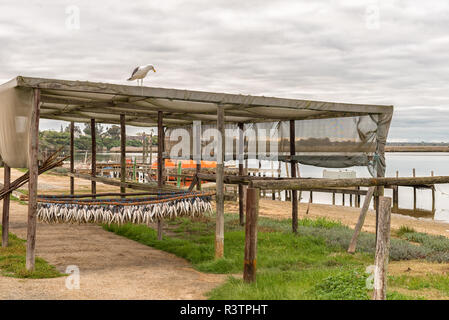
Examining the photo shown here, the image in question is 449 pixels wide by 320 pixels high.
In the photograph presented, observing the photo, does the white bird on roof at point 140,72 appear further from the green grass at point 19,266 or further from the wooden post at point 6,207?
the green grass at point 19,266

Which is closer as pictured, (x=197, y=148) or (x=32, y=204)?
(x=32, y=204)

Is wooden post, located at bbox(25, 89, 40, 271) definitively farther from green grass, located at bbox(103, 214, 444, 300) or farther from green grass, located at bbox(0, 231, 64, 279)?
green grass, located at bbox(103, 214, 444, 300)

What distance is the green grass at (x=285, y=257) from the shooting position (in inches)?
260

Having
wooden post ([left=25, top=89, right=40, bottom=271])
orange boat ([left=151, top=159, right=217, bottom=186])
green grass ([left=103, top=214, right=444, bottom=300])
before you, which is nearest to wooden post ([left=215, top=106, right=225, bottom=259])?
green grass ([left=103, top=214, right=444, bottom=300])

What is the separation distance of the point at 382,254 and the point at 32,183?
19.1 ft

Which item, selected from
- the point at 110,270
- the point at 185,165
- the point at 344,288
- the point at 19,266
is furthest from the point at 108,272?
the point at 185,165

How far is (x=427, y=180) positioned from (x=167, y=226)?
314 inches

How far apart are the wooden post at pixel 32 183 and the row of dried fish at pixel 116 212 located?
337 mm

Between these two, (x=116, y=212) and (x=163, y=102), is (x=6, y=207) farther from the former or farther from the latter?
(x=163, y=102)

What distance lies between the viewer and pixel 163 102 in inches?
392

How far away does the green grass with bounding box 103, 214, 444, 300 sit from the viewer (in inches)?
260

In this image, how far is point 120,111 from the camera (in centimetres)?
1238

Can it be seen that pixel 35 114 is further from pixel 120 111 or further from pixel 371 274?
pixel 371 274
